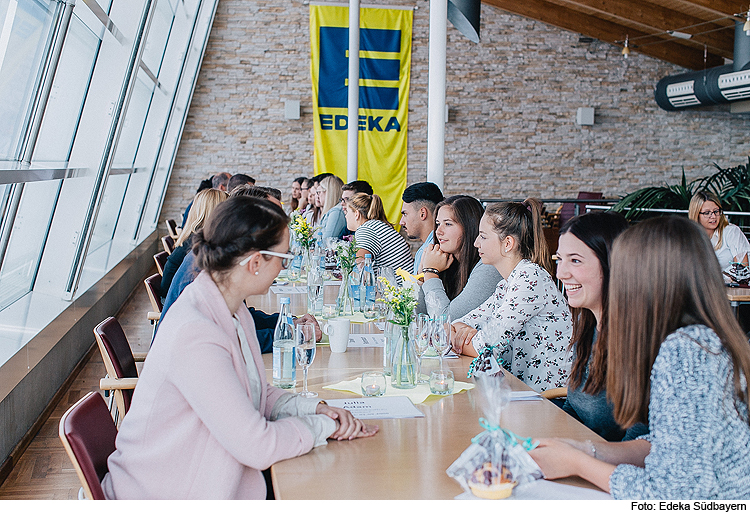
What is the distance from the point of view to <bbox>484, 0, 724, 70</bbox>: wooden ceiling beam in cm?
1118

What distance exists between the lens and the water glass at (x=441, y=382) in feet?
7.04

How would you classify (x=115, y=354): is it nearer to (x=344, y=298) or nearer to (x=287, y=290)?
(x=344, y=298)

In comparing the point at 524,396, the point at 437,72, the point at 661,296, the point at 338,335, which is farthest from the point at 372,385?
the point at 437,72

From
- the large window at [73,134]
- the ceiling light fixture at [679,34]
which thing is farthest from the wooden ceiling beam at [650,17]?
the large window at [73,134]

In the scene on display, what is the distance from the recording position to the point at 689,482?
4.31 feet

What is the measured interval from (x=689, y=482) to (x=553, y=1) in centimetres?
1082

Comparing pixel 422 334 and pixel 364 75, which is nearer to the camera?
pixel 422 334

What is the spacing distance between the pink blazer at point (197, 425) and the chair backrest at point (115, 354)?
3.10 feet

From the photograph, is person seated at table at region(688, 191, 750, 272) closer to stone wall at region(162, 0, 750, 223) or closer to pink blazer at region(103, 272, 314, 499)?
pink blazer at region(103, 272, 314, 499)

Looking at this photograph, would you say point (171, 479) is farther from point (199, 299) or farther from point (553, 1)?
point (553, 1)

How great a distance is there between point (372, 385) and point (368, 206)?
11.9 ft

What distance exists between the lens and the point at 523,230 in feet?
9.42

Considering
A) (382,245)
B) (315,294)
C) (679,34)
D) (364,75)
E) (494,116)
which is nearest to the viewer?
(315,294)
